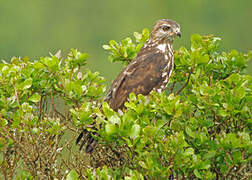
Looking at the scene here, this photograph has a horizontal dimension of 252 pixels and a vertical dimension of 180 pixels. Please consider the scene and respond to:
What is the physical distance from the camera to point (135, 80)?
509 centimetres

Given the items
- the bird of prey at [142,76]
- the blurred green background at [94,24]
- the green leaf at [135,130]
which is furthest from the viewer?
the blurred green background at [94,24]

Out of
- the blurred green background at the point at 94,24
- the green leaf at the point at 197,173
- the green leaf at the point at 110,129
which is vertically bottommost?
the green leaf at the point at 197,173

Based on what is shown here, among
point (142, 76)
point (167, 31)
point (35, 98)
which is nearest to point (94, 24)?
point (167, 31)

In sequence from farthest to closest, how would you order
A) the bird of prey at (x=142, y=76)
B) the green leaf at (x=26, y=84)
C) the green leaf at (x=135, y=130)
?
1. the bird of prey at (x=142, y=76)
2. the green leaf at (x=26, y=84)
3. the green leaf at (x=135, y=130)

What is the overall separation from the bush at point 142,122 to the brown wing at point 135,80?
0.26 metres

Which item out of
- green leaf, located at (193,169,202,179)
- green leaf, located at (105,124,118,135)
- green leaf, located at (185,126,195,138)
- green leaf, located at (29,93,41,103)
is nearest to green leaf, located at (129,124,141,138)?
green leaf, located at (105,124,118,135)

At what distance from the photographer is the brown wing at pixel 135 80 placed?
502 cm

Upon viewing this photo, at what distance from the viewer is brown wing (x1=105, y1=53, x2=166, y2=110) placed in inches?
197

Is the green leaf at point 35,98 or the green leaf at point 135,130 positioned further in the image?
the green leaf at point 35,98

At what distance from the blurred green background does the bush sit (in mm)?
26211

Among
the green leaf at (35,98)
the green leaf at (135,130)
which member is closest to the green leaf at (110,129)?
the green leaf at (135,130)

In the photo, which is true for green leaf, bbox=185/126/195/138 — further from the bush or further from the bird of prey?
the bird of prey

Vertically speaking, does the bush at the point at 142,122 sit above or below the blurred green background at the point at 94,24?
below

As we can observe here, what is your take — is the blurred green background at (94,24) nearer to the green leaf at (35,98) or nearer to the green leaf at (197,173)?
the green leaf at (35,98)
